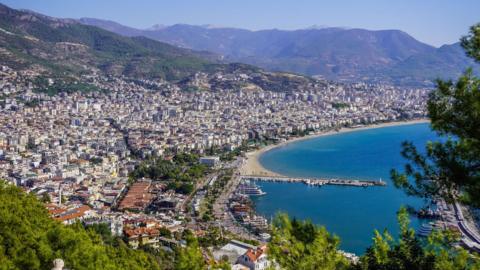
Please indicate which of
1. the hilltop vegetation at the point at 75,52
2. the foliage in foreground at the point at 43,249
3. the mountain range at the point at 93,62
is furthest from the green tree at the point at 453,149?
the hilltop vegetation at the point at 75,52

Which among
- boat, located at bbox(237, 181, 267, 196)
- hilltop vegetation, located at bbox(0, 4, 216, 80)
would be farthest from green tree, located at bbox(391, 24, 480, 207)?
hilltop vegetation, located at bbox(0, 4, 216, 80)

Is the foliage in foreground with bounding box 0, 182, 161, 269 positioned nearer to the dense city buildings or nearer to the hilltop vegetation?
the dense city buildings

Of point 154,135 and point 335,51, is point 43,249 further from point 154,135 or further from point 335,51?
point 335,51

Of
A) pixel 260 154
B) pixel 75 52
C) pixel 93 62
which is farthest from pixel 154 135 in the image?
pixel 75 52

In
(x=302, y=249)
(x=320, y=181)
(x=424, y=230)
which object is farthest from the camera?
(x=320, y=181)

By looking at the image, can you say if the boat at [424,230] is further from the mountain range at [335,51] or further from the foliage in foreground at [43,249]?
the mountain range at [335,51]
